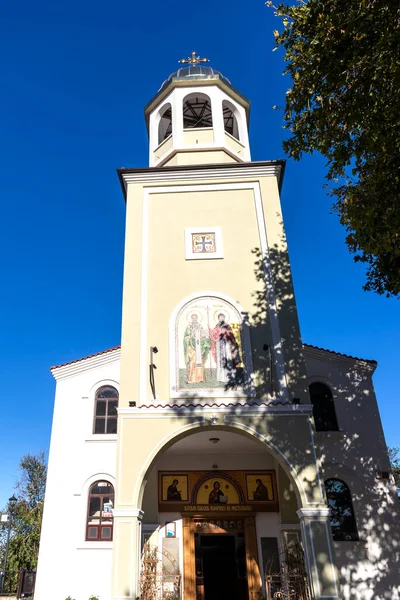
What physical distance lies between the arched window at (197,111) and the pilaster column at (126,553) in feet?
39.9

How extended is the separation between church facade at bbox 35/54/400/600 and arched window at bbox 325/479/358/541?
0.03 meters

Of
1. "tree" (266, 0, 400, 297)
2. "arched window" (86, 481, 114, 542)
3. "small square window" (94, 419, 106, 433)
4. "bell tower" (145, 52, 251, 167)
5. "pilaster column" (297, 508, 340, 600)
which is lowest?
"pilaster column" (297, 508, 340, 600)

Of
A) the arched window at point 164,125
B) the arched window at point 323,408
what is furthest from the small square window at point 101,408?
the arched window at point 164,125

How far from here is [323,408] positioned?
14.1 m

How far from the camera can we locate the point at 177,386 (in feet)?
36.2

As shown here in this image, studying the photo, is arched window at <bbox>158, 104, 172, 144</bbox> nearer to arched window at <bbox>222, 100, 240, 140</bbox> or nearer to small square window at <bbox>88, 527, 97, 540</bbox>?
arched window at <bbox>222, 100, 240, 140</bbox>

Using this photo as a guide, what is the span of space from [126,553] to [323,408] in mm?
7162

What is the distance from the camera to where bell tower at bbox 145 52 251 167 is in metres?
14.5

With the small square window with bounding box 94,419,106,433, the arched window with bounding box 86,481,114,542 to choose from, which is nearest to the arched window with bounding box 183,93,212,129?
the small square window with bounding box 94,419,106,433

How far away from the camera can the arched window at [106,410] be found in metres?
14.4

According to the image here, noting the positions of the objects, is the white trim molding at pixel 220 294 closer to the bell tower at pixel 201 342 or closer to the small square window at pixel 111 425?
the bell tower at pixel 201 342

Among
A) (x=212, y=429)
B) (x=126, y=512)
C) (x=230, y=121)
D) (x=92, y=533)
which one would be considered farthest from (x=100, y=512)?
(x=230, y=121)

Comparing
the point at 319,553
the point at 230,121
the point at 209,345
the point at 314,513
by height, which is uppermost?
the point at 230,121

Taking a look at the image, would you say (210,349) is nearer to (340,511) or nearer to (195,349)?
(195,349)
